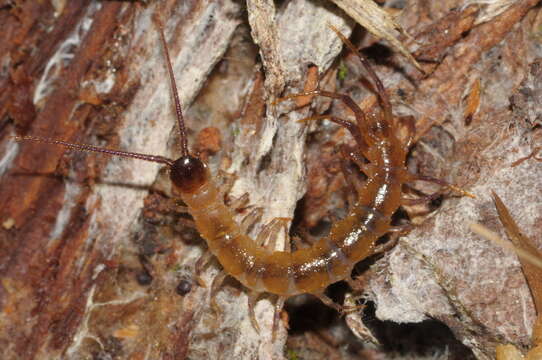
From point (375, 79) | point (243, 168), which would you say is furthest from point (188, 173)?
point (375, 79)

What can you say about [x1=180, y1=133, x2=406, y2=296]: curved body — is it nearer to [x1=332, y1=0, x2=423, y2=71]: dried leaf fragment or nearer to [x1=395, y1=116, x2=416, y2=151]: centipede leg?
[x1=395, y1=116, x2=416, y2=151]: centipede leg

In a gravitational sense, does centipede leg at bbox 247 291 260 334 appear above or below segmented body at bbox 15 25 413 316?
below

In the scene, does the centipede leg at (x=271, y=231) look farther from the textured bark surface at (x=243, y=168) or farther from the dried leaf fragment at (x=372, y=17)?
the dried leaf fragment at (x=372, y=17)

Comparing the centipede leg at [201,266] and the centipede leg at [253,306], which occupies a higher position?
the centipede leg at [253,306]

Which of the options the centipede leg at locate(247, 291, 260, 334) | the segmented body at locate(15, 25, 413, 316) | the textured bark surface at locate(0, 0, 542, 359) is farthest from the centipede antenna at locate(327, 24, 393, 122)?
the centipede leg at locate(247, 291, 260, 334)

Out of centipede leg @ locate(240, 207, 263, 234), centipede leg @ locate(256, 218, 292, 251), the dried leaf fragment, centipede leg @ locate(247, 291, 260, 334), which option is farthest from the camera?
centipede leg @ locate(240, 207, 263, 234)

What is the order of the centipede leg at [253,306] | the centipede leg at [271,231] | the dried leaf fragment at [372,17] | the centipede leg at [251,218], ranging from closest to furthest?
1. the dried leaf fragment at [372,17]
2. the centipede leg at [253,306]
3. the centipede leg at [271,231]
4. the centipede leg at [251,218]

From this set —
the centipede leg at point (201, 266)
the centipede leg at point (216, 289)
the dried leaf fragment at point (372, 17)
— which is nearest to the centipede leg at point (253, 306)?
the centipede leg at point (216, 289)
